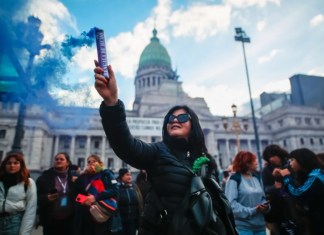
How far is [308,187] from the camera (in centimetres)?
294

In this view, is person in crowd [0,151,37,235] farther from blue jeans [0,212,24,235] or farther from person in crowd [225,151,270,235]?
person in crowd [225,151,270,235]

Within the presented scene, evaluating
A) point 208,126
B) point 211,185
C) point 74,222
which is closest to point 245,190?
point 211,185

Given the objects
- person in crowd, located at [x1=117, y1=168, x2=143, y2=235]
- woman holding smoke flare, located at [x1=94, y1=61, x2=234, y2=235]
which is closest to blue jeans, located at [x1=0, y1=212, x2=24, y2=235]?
person in crowd, located at [x1=117, y1=168, x2=143, y2=235]

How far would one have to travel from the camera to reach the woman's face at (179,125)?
1.96m

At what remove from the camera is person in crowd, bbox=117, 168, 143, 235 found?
Result: 16.6 ft

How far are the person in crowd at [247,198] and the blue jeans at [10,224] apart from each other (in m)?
3.25

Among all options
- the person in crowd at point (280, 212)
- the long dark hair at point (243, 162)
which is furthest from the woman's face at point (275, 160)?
the long dark hair at point (243, 162)

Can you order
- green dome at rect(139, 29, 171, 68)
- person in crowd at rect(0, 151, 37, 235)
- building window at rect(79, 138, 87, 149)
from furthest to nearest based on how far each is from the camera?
green dome at rect(139, 29, 171, 68)
building window at rect(79, 138, 87, 149)
person in crowd at rect(0, 151, 37, 235)

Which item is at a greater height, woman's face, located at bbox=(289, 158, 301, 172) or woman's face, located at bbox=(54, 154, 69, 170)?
woman's face, located at bbox=(54, 154, 69, 170)

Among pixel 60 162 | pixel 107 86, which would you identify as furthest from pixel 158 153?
pixel 60 162

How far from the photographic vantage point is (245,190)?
12.1 feet

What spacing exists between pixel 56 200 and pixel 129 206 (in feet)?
5.24

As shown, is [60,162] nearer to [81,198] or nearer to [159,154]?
[81,198]

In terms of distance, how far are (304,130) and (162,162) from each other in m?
54.9
